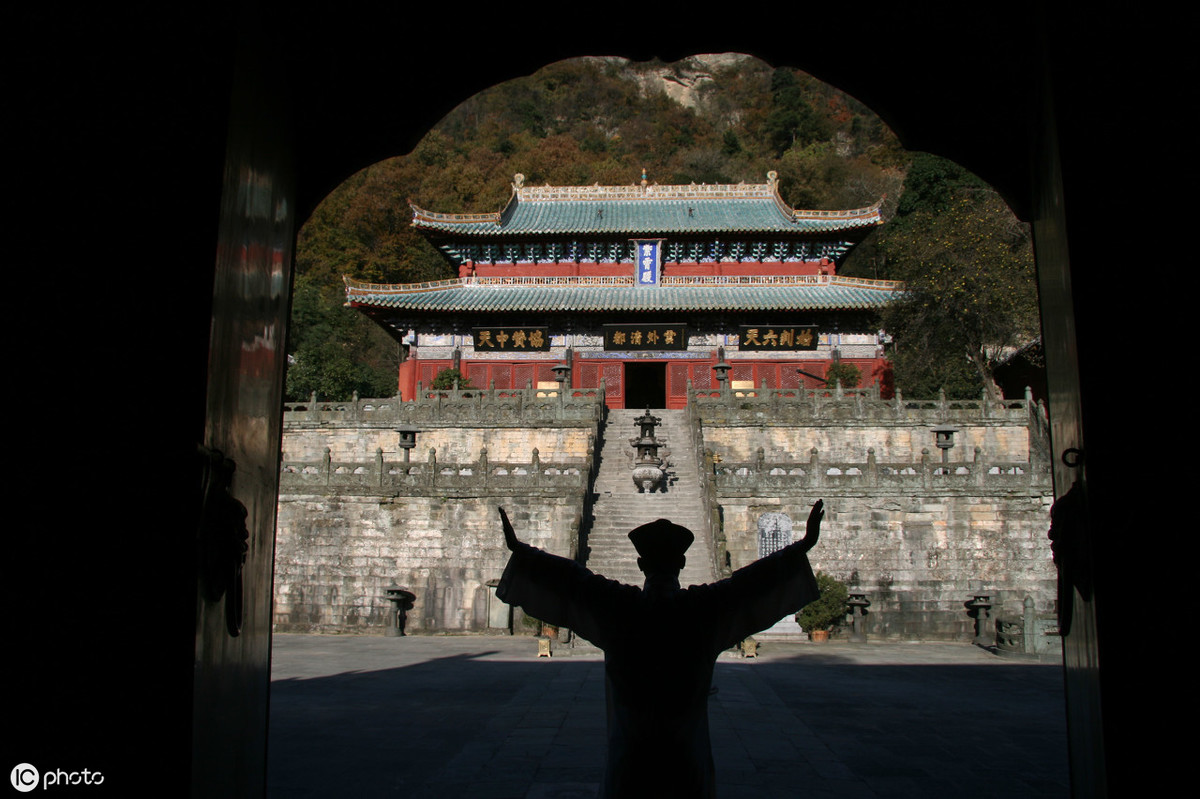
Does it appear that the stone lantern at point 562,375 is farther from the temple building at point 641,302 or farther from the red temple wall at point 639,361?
the red temple wall at point 639,361

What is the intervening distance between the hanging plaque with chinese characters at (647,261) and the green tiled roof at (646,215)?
46 cm

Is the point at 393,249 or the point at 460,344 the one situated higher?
the point at 393,249

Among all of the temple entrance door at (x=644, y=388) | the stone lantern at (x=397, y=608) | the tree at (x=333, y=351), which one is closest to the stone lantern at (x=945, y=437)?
the stone lantern at (x=397, y=608)

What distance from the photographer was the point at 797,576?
289cm

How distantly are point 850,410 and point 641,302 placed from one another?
923cm

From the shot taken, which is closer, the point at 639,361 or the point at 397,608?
the point at 397,608

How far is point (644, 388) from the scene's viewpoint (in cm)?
3709

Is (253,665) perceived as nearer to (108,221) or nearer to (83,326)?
(83,326)

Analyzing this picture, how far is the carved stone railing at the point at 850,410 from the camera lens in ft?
79.9

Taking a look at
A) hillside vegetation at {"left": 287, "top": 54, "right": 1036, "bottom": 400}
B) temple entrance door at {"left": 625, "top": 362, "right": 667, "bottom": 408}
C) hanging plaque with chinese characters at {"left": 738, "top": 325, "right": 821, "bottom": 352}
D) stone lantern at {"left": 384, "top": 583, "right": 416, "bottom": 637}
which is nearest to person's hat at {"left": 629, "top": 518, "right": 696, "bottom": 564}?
stone lantern at {"left": 384, "top": 583, "right": 416, "bottom": 637}

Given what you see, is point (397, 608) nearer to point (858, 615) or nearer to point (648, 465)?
point (648, 465)

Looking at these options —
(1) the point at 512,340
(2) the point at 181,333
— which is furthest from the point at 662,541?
(1) the point at 512,340

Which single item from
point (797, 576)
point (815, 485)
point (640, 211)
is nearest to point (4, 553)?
point (797, 576)

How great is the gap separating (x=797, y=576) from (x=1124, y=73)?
2007mm
